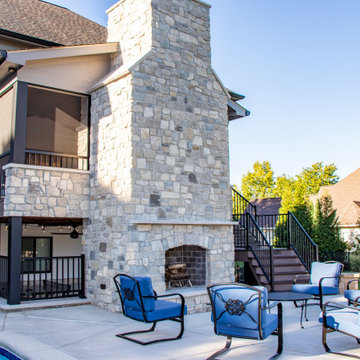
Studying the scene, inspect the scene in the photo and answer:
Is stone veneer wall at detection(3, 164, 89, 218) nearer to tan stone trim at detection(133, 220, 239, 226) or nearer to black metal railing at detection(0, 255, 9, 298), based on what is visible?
black metal railing at detection(0, 255, 9, 298)

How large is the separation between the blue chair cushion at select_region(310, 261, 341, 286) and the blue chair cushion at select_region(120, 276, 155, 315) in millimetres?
4780

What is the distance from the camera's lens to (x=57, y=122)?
13367 mm

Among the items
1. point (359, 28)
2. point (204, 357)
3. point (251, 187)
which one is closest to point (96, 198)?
point (204, 357)

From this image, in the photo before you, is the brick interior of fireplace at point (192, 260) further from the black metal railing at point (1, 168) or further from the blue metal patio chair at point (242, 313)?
the blue metal patio chair at point (242, 313)

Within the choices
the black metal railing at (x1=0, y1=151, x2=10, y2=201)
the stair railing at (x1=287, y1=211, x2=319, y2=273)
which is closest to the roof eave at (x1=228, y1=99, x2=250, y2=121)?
the stair railing at (x1=287, y1=211, x2=319, y2=273)

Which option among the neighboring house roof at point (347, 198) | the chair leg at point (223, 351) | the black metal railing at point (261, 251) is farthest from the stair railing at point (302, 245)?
the neighboring house roof at point (347, 198)

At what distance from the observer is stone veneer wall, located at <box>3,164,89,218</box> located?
30.7 ft

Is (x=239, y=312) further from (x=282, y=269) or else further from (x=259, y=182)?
(x=259, y=182)

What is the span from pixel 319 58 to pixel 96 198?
39.3ft

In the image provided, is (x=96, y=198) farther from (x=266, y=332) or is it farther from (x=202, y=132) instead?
(x=266, y=332)

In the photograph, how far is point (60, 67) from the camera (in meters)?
10.3

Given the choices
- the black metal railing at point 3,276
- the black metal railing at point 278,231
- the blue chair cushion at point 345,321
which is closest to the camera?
the blue chair cushion at point 345,321

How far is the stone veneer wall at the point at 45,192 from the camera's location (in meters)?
9.36

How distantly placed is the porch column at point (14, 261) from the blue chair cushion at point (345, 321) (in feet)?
20.9
